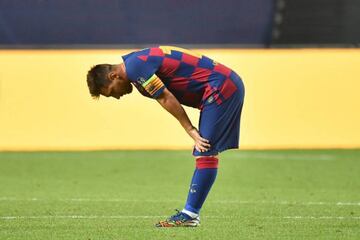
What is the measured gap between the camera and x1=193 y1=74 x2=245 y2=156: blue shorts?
27.5 ft

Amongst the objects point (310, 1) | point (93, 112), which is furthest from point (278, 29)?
point (93, 112)

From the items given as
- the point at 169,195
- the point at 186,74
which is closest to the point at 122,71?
the point at 186,74

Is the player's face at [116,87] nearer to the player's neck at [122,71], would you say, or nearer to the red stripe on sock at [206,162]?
the player's neck at [122,71]

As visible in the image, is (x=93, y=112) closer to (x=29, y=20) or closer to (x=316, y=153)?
(x=29, y=20)

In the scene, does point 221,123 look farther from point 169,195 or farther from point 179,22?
point 179,22

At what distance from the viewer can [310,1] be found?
1609cm

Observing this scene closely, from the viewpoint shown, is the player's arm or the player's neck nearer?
the player's arm

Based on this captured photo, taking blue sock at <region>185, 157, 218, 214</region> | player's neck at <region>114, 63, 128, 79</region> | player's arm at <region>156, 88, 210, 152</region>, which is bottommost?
blue sock at <region>185, 157, 218, 214</region>

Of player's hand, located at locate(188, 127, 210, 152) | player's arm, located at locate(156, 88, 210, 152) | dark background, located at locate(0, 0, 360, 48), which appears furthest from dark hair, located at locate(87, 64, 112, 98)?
dark background, located at locate(0, 0, 360, 48)

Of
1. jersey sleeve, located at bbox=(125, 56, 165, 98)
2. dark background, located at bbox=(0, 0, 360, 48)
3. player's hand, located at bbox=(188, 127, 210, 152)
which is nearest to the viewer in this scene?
jersey sleeve, located at bbox=(125, 56, 165, 98)

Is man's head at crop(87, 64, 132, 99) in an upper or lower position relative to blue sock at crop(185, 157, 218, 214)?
upper

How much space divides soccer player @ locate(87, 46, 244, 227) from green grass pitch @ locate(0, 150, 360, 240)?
0.41 meters

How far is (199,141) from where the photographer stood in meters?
8.28

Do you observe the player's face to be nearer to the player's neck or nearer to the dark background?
Answer: the player's neck
